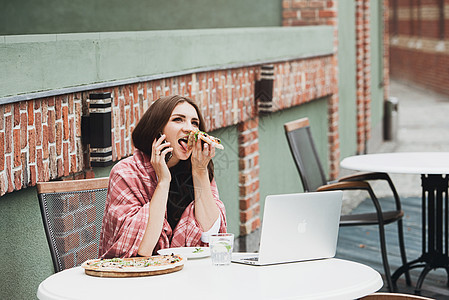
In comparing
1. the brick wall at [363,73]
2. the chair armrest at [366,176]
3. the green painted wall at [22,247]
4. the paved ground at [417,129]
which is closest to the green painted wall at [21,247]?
the green painted wall at [22,247]

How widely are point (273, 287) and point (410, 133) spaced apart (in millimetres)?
12529

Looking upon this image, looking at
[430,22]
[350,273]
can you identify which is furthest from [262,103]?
[430,22]

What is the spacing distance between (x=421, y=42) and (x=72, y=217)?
2543 centimetres

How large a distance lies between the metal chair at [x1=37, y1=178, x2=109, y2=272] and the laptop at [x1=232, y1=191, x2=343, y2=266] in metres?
0.74

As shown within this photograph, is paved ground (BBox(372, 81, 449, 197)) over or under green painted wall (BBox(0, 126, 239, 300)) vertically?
under

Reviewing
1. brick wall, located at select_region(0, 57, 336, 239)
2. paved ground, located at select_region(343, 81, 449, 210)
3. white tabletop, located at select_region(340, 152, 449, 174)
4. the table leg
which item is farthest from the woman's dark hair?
paved ground, located at select_region(343, 81, 449, 210)

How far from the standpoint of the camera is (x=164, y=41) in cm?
514

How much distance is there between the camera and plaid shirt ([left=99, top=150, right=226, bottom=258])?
3260mm

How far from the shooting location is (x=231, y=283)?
2.81 meters

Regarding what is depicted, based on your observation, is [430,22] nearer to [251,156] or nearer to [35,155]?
[251,156]

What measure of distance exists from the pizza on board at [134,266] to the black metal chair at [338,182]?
2.49m

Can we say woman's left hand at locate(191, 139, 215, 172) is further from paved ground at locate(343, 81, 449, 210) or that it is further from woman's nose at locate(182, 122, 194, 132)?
paved ground at locate(343, 81, 449, 210)

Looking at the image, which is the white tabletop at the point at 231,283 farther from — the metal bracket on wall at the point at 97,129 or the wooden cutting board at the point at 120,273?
the metal bracket on wall at the point at 97,129

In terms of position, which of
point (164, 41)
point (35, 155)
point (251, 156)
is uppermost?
point (164, 41)
